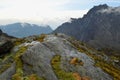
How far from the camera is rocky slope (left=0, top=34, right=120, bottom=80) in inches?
1543

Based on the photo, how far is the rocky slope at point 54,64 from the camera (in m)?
39.2

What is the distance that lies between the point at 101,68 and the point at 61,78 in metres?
7.98

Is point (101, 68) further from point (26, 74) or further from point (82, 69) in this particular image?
point (26, 74)

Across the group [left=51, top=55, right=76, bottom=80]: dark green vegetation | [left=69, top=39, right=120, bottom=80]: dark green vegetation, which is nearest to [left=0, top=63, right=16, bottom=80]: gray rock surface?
[left=51, top=55, right=76, bottom=80]: dark green vegetation

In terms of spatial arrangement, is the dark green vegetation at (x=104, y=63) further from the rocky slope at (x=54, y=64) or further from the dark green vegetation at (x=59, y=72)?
the dark green vegetation at (x=59, y=72)

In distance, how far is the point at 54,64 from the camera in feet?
136

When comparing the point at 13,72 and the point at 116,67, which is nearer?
the point at 13,72

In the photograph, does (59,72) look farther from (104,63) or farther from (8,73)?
(104,63)

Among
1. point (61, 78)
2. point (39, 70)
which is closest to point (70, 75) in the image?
point (61, 78)

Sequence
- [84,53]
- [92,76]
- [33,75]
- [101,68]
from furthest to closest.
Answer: [84,53] → [101,68] → [92,76] → [33,75]

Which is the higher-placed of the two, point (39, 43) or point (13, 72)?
point (39, 43)

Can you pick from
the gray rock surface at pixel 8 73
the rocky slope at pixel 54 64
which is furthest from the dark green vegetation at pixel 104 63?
the gray rock surface at pixel 8 73

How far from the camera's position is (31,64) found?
3994cm

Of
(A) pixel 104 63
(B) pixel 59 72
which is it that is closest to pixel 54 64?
(B) pixel 59 72
